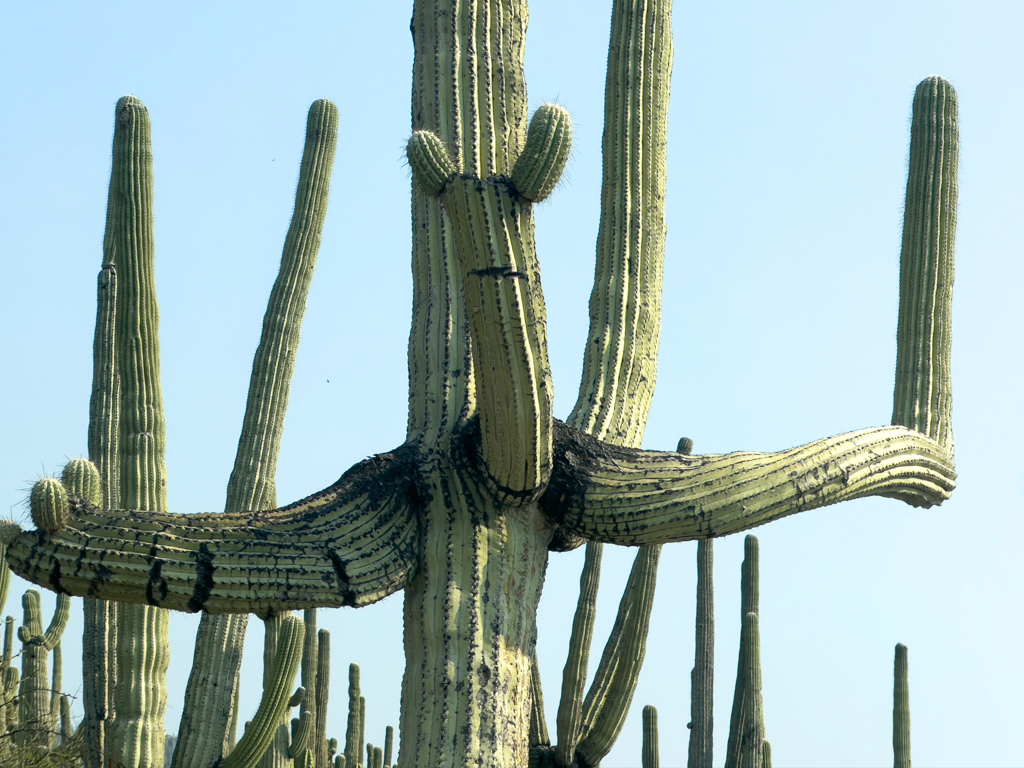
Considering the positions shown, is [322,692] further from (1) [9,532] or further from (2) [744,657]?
(1) [9,532]

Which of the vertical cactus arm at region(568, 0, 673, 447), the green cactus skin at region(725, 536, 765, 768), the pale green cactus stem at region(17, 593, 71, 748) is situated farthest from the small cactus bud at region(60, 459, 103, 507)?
the green cactus skin at region(725, 536, 765, 768)

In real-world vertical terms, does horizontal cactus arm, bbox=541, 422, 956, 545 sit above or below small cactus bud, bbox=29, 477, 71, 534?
above

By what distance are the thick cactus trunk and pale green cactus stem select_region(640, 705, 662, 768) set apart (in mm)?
7970

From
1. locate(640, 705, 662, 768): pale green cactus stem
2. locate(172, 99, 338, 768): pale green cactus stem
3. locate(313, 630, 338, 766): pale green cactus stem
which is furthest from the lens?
locate(313, 630, 338, 766): pale green cactus stem

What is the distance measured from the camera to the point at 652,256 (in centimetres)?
507

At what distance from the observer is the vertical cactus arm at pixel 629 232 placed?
4781mm

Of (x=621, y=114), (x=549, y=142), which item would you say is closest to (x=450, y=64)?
(x=621, y=114)

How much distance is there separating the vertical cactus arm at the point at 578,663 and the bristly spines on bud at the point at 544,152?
5140 mm

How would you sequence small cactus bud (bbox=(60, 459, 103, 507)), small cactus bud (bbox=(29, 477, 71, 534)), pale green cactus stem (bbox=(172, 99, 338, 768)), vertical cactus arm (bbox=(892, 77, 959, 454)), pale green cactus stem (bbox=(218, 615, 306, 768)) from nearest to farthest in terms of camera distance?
small cactus bud (bbox=(29, 477, 71, 534))
small cactus bud (bbox=(60, 459, 103, 507))
vertical cactus arm (bbox=(892, 77, 959, 454))
pale green cactus stem (bbox=(218, 615, 306, 768))
pale green cactus stem (bbox=(172, 99, 338, 768))

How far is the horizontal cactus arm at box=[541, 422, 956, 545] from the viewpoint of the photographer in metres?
4.08

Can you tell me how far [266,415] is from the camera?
780 centimetres

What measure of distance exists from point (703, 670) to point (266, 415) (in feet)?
21.5

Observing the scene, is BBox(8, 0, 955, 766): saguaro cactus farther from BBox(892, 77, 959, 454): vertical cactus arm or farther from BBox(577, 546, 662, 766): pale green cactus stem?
BBox(577, 546, 662, 766): pale green cactus stem

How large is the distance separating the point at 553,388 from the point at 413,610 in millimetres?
877
